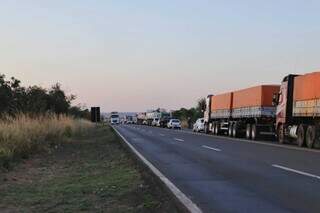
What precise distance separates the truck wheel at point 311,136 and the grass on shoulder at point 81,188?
11486 millimetres

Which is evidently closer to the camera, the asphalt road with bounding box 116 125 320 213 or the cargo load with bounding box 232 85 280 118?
the asphalt road with bounding box 116 125 320 213

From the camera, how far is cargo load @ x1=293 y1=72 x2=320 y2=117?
2911 cm

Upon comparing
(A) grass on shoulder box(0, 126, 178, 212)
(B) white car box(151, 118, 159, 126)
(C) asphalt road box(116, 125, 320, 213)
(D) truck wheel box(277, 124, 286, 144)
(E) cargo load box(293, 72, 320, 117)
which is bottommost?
(A) grass on shoulder box(0, 126, 178, 212)

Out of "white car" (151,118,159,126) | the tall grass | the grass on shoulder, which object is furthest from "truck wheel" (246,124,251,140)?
"white car" (151,118,159,126)

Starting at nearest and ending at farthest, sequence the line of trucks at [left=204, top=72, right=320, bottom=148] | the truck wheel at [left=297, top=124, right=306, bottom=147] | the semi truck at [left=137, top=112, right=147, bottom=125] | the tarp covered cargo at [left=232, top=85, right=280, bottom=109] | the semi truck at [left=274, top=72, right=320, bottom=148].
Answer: the semi truck at [left=274, top=72, right=320, bottom=148] < the line of trucks at [left=204, top=72, right=320, bottom=148] < the truck wheel at [left=297, top=124, right=306, bottom=147] < the tarp covered cargo at [left=232, top=85, right=280, bottom=109] < the semi truck at [left=137, top=112, right=147, bottom=125]

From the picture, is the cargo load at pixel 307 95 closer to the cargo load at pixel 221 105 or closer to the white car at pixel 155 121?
the cargo load at pixel 221 105

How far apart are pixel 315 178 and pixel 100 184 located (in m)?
5.04

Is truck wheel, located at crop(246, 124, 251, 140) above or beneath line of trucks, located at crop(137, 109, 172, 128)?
beneath

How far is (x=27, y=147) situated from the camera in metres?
24.0

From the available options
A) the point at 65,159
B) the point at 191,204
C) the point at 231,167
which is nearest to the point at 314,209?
the point at 191,204

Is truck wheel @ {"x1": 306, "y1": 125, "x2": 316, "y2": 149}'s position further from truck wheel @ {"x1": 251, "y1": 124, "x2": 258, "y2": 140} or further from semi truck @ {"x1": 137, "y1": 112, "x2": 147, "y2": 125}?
semi truck @ {"x1": 137, "y1": 112, "x2": 147, "y2": 125}

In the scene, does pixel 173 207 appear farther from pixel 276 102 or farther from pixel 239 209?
pixel 276 102

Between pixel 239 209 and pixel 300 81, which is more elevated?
pixel 300 81

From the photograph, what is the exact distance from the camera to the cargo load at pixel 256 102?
40.8 meters
